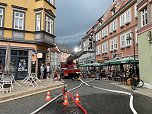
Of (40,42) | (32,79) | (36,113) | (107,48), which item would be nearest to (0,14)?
(40,42)

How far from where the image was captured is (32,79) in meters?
17.8

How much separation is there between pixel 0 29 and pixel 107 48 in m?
24.0

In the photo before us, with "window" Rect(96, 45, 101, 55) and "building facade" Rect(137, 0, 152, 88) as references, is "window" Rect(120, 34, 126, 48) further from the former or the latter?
"window" Rect(96, 45, 101, 55)

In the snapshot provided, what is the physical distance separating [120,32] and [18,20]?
16687 millimetres

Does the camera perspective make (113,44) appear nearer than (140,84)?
No

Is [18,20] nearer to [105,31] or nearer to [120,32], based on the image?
[120,32]

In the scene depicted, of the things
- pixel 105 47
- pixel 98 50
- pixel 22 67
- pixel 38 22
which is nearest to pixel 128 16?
pixel 38 22

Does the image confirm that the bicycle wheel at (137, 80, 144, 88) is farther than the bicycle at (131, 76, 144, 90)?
Yes

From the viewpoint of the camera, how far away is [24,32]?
23.8m

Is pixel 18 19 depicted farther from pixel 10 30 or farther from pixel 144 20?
pixel 144 20

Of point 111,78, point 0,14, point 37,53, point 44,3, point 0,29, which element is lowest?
point 111,78

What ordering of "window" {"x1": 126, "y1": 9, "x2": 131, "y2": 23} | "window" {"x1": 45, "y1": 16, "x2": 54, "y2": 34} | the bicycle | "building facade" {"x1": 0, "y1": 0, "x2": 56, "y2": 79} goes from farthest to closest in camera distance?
"window" {"x1": 126, "y1": 9, "x2": 131, "y2": 23} < "window" {"x1": 45, "y1": 16, "x2": 54, "y2": 34} < "building facade" {"x1": 0, "y1": 0, "x2": 56, "y2": 79} < the bicycle

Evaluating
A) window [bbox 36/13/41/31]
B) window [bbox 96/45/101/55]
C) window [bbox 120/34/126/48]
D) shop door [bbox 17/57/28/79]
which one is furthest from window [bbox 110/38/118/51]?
shop door [bbox 17/57/28/79]

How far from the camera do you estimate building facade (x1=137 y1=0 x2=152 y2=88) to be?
58.0ft
